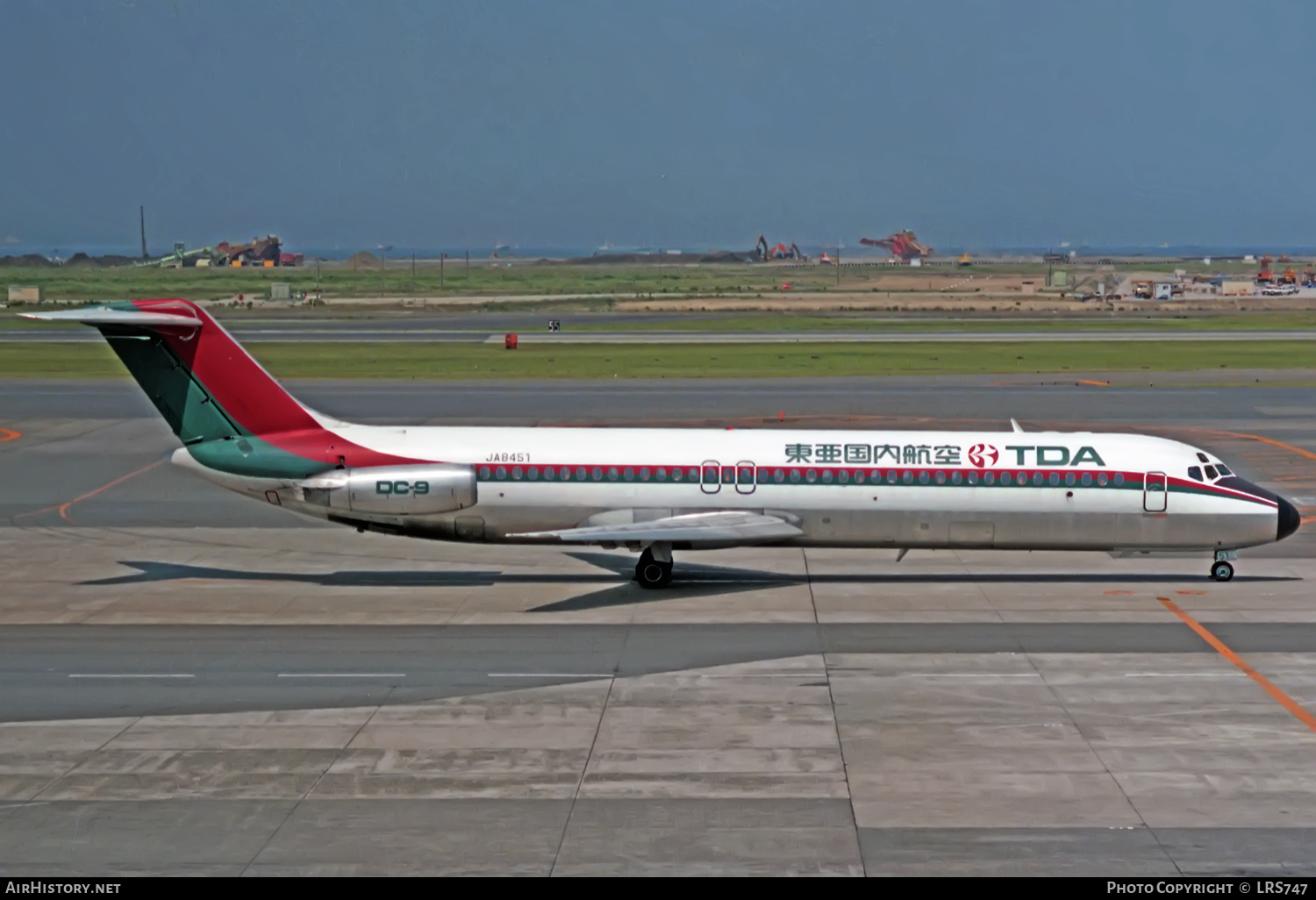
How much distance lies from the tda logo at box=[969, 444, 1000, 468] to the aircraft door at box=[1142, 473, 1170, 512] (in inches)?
128

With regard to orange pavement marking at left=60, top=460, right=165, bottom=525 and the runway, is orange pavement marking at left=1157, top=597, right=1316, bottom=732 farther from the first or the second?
the runway

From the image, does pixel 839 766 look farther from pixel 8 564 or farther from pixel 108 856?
pixel 8 564

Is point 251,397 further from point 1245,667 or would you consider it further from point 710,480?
point 1245,667

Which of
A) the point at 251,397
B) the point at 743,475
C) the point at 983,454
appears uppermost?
the point at 251,397

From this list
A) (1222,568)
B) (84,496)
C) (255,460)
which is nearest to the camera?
(255,460)

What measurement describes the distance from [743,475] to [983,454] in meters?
5.35

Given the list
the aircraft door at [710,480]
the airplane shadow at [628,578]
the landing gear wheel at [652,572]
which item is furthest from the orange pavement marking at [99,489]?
the aircraft door at [710,480]

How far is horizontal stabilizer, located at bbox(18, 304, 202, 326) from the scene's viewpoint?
29.9 meters

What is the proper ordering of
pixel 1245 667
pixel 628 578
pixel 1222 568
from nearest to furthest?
1. pixel 1245 667
2. pixel 1222 568
3. pixel 628 578

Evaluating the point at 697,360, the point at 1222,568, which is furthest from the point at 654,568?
the point at 697,360

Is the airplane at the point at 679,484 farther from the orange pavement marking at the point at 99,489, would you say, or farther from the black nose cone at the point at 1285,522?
the orange pavement marking at the point at 99,489

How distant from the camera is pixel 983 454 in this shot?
31.7 m

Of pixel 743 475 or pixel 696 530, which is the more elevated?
pixel 743 475

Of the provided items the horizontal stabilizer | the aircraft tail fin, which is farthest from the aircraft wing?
the horizontal stabilizer
